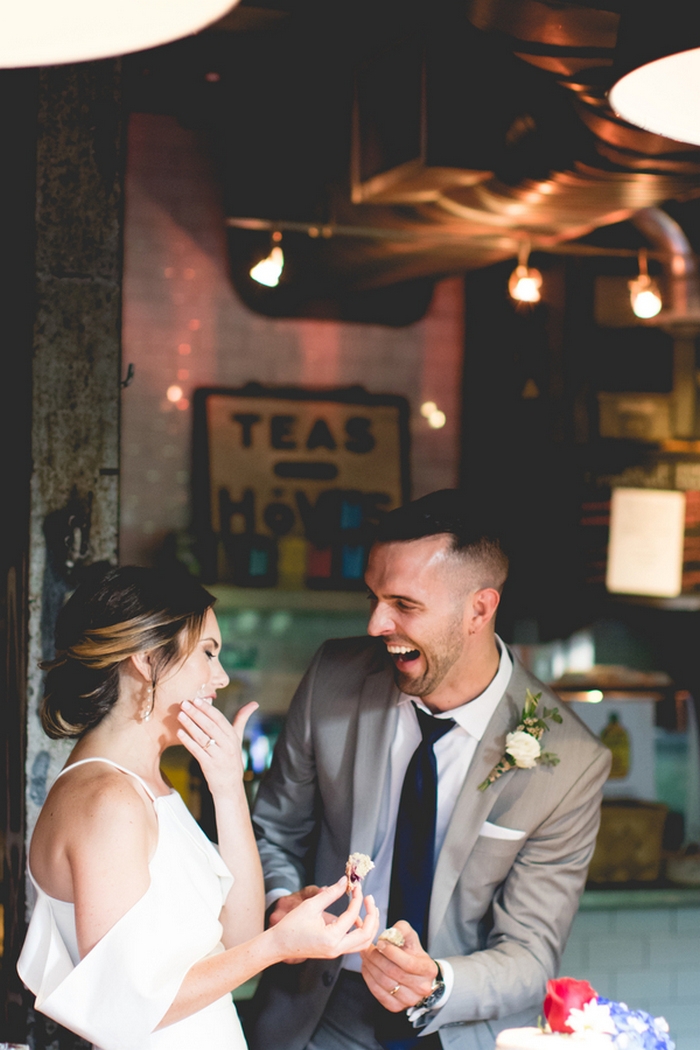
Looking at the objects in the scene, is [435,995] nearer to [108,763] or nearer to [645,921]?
[108,763]

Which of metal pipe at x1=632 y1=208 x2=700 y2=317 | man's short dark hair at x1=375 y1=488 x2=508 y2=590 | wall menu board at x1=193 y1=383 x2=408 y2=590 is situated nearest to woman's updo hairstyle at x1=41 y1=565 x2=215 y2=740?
man's short dark hair at x1=375 y1=488 x2=508 y2=590

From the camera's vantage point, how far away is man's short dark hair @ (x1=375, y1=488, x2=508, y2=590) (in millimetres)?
2756

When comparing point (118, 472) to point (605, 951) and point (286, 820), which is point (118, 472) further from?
point (605, 951)

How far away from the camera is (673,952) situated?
447 centimetres

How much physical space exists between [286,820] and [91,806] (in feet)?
3.39

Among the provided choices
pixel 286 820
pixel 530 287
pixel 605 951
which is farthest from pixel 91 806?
pixel 530 287

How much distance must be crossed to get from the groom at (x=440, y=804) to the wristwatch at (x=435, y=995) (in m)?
0.08

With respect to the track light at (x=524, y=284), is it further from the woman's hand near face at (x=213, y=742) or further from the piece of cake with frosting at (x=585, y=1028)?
the piece of cake with frosting at (x=585, y=1028)

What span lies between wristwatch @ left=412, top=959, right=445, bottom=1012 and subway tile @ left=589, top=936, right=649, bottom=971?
220 centimetres

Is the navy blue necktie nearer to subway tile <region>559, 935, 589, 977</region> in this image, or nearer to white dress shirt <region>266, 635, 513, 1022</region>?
white dress shirt <region>266, 635, 513, 1022</region>

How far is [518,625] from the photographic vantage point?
5512 mm

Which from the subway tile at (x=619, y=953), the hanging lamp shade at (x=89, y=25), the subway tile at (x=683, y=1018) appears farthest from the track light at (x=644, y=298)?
the hanging lamp shade at (x=89, y=25)

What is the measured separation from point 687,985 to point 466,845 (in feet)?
8.03

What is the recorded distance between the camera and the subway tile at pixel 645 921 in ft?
14.5
